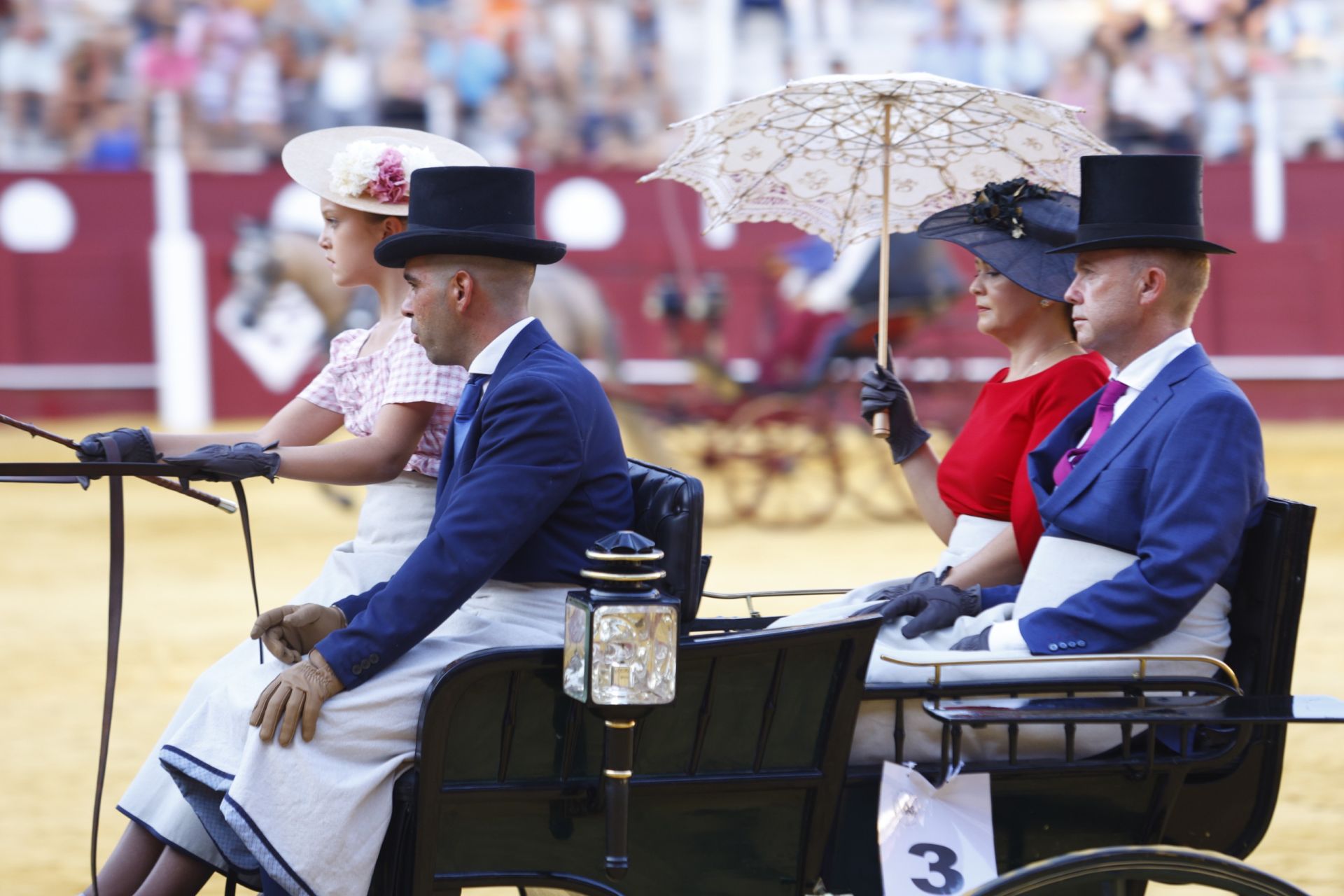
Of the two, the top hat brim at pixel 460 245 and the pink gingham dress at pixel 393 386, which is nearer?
the top hat brim at pixel 460 245

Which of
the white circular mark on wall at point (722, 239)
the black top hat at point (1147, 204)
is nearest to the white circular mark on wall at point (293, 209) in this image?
the white circular mark on wall at point (722, 239)

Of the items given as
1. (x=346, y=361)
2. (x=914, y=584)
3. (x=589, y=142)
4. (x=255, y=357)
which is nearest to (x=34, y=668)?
(x=346, y=361)

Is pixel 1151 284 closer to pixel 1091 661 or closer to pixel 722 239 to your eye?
pixel 1091 661

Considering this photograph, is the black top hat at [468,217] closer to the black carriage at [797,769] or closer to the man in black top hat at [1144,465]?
the black carriage at [797,769]

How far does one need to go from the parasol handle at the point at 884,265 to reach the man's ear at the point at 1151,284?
649 millimetres

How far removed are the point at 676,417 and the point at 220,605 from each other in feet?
11.4

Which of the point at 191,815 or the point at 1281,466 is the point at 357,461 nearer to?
the point at 191,815

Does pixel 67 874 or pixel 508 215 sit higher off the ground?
pixel 508 215

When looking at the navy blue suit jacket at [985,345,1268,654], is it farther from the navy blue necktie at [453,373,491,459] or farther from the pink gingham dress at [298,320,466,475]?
the pink gingham dress at [298,320,466,475]

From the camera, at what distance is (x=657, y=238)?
48.6 ft

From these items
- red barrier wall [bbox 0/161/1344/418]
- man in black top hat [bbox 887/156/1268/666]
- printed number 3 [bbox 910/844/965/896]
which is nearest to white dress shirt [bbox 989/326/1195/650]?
man in black top hat [bbox 887/156/1268/666]

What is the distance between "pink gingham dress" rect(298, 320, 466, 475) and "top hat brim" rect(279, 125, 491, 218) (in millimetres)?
317

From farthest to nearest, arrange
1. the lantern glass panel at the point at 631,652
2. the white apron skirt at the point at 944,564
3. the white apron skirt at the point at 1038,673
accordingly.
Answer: the white apron skirt at the point at 944,564, the white apron skirt at the point at 1038,673, the lantern glass panel at the point at 631,652

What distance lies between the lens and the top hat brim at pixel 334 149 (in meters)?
3.46
